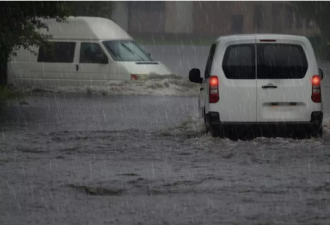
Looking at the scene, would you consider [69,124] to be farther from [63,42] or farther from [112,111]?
[63,42]

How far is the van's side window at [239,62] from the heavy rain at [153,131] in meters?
0.01

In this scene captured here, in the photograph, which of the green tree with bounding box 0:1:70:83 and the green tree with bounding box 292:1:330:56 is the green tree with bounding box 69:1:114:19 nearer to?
the green tree with bounding box 292:1:330:56

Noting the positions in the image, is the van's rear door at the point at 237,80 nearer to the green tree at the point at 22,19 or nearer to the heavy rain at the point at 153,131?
the heavy rain at the point at 153,131

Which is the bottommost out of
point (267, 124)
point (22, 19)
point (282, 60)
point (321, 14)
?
point (321, 14)

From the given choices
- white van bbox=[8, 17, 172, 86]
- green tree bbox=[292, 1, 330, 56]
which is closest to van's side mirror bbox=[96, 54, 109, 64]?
white van bbox=[8, 17, 172, 86]

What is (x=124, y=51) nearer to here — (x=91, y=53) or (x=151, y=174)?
(x=91, y=53)

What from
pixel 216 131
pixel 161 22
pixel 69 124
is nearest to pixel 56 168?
pixel 216 131

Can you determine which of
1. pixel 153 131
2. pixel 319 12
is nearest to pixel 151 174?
pixel 153 131

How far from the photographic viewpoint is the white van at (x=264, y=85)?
13359 millimetres

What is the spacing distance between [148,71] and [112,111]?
4809mm

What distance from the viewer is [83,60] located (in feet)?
80.7

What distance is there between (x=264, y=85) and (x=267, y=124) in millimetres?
567

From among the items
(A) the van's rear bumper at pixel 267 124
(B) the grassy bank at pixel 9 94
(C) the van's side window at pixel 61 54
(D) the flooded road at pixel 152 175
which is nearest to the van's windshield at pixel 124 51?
(C) the van's side window at pixel 61 54

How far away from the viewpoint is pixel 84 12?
48.2 meters
